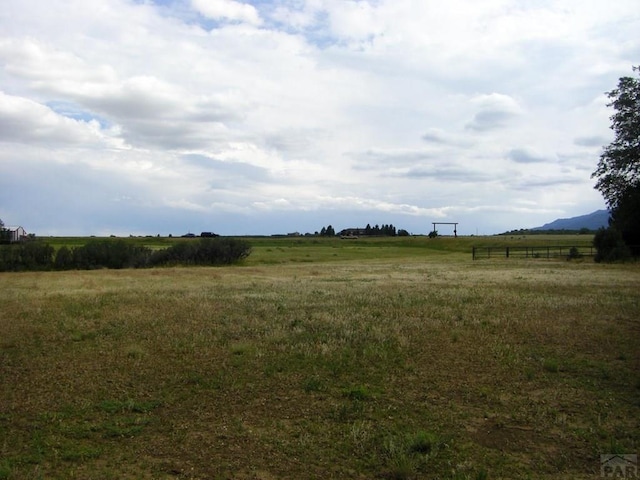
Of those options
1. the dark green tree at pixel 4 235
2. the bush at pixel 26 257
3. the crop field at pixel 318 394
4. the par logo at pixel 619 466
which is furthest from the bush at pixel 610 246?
the dark green tree at pixel 4 235

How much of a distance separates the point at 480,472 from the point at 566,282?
2218 cm

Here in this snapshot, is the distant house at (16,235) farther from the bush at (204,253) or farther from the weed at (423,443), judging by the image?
the weed at (423,443)

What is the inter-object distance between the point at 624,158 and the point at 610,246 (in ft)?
28.4

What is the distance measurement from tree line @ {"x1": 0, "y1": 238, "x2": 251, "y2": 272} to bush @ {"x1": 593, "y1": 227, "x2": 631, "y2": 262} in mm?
36098

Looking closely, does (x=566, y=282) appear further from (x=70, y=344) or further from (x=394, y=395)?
(x=70, y=344)

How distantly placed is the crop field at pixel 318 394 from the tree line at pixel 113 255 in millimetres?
37624

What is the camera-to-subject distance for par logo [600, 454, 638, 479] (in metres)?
5.90

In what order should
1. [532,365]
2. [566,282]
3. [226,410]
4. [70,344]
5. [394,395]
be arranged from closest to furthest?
1. [226,410]
2. [394,395]
3. [532,365]
4. [70,344]
5. [566,282]

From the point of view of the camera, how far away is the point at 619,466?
20.0 feet

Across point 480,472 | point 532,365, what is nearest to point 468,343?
point 532,365

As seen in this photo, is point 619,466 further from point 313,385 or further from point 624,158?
point 624,158

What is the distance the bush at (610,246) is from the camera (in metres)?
46.0

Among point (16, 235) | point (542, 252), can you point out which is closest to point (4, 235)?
point (16, 235)

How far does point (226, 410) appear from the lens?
782cm
